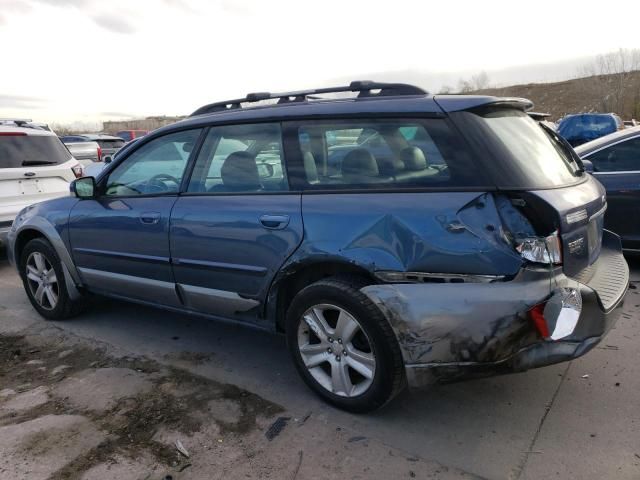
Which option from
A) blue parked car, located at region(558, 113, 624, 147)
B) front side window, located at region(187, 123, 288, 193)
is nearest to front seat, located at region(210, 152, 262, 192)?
front side window, located at region(187, 123, 288, 193)

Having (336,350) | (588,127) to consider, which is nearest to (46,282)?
(336,350)

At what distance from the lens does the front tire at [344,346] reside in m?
2.71

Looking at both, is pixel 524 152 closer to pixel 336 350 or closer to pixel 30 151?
pixel 336 350

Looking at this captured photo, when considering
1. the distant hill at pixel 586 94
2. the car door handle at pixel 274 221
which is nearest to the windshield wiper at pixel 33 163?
the car door handle at pixel 274 221

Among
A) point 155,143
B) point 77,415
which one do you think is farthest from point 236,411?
point 155,143

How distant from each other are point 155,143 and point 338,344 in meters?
2.10

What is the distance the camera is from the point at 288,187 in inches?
123

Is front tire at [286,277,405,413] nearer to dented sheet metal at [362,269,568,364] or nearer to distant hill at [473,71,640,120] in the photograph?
dented sheet metal at [362,269,568,364]

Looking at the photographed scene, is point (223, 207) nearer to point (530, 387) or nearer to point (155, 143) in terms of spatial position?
point (155, 143)

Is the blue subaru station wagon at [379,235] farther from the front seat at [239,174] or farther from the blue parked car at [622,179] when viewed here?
the blue parked car at [622,179]

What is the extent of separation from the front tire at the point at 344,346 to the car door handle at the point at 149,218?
1225 mm

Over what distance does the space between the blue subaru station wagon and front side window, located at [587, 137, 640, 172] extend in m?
2.25

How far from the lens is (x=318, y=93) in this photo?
11.3 ft

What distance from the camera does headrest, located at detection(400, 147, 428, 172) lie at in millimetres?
2779
